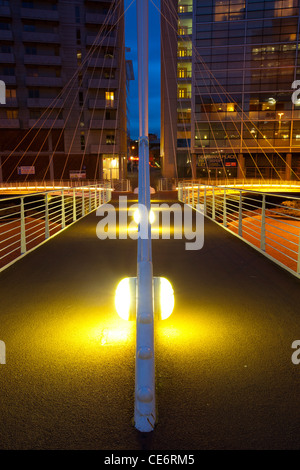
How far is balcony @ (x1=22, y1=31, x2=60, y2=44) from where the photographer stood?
49.9 m

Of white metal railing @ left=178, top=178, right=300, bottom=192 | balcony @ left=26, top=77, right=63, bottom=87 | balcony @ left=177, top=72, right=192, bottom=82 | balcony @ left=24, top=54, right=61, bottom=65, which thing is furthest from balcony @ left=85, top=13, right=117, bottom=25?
white metal railing @ left=178, top=178, right=300, bottom=192

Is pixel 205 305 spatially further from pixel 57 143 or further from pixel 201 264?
pixel 57 143

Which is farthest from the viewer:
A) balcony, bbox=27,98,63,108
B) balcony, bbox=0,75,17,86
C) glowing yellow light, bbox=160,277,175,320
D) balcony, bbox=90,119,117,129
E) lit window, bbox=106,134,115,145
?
lit window, bbox=106,134,115,145

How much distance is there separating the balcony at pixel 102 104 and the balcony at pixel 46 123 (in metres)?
4.45

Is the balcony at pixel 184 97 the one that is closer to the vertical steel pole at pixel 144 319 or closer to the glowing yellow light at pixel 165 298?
the vertical steel pole at pixel 144 319

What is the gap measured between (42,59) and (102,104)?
9.30 m

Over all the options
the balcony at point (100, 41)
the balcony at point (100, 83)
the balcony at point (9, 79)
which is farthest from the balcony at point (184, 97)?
the balcony at point (9, 79)

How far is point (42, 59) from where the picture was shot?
1986 inches

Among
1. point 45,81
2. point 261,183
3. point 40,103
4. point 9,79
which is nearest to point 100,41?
point 45,81

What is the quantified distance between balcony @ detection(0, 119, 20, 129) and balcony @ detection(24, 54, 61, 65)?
751cm

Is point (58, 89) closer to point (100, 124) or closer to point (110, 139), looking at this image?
point (100, 124)

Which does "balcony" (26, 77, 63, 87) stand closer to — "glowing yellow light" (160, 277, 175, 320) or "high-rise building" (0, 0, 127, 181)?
"high-rise building" (0, 0, 127, 181)

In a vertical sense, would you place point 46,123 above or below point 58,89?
below

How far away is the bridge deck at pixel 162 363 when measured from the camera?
270 centimetres
